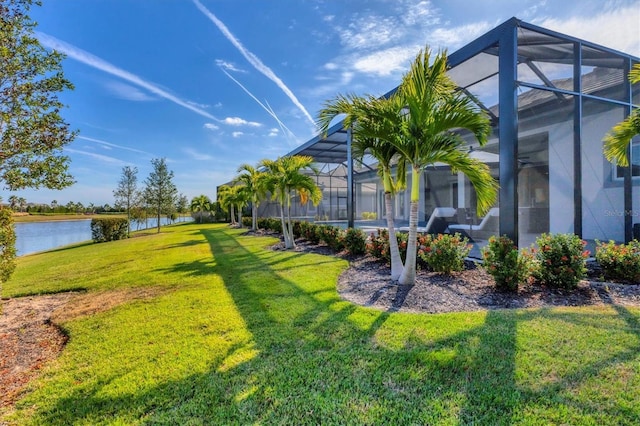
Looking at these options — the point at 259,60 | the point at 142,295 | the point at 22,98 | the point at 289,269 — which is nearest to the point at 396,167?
the point at 289,269

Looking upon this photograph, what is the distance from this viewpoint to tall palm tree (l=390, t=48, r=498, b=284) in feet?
14.2

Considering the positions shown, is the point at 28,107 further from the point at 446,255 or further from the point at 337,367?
the point at 446,255

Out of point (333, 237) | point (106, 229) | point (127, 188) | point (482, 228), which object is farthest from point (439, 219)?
point (127, 188)

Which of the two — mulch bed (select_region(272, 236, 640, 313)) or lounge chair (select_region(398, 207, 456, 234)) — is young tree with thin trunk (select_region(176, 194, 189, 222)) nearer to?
lounge chair (select_region(398, 207, 456, 234))

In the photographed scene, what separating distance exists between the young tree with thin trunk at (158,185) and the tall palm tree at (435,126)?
2082 cm

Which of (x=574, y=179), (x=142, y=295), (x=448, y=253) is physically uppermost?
(x=574, y=179)

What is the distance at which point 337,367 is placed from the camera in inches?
98.5

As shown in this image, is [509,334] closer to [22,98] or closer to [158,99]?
[22,98]

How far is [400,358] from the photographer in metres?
2.60

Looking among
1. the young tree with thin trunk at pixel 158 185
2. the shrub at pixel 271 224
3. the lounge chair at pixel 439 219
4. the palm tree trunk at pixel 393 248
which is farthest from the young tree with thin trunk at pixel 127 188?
the palm tree trunk at pixel 393 248

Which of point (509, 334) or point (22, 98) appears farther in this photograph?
point (22, 98)

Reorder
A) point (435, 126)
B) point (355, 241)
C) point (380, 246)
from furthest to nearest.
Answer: point (355, 241) < point (380, 246) < point (435, 126)

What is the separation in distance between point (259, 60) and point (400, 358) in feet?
40.3

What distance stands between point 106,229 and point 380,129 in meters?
17.9
